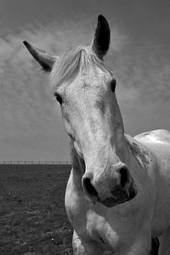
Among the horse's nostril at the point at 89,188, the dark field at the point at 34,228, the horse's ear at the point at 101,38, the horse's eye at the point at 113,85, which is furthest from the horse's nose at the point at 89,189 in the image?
the dark field at the point at 34,228

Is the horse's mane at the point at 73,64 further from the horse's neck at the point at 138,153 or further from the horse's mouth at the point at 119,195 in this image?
the horse's mouth at the point at 119,195

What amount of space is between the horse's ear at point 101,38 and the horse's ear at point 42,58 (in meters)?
0.59

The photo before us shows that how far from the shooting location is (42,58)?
411 cm

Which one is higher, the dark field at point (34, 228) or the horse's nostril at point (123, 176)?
the horse's nostril at point (123, 176)

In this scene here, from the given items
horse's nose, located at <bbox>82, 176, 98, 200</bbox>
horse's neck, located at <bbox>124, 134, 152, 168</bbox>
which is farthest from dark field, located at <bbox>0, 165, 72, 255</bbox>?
horse's nose, located at <bbox>82, 176, 98, 200</bbox>

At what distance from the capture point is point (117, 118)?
11.2 feet

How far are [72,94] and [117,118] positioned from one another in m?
0.53

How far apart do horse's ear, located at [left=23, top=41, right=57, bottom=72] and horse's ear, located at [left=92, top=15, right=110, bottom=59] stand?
59 centimetres

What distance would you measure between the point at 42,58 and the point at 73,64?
2.30ft

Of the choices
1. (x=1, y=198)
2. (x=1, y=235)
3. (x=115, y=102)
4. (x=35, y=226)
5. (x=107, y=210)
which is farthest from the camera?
(x=1, y=198)

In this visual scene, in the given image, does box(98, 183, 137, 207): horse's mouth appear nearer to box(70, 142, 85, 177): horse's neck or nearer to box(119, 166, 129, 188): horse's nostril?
box(119, 166, 129, 188): horse's nostril

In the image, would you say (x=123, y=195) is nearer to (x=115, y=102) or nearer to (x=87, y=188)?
(x=87, y=188)

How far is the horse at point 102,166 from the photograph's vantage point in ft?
9.53

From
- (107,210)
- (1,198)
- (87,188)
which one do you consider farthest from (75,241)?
(1,198)
